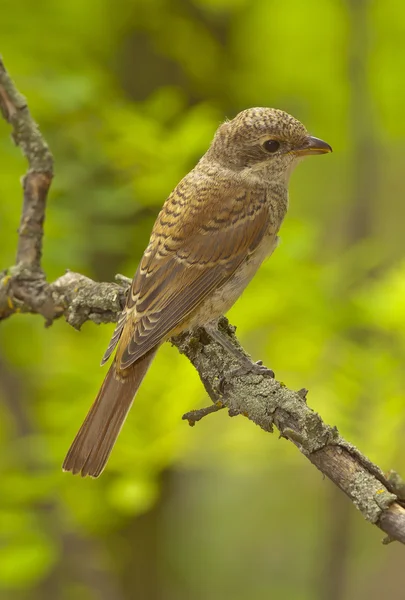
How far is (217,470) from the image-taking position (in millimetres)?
6340

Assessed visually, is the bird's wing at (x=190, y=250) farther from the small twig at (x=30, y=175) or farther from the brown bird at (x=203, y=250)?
the small twig at (x=30, y=175)

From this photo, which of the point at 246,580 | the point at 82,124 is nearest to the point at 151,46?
the point at 82,124

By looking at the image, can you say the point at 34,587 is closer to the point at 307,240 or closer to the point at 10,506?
the point at 10,506

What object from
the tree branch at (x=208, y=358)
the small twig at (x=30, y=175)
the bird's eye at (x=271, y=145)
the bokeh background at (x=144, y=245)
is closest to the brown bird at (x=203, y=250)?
the bird's eye at (x=271, y=145)

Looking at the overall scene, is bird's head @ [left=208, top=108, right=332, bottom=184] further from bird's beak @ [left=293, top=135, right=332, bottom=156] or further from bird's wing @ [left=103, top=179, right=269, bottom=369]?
bird's wing @ [left=103, top=179, right=269, bottom=369]

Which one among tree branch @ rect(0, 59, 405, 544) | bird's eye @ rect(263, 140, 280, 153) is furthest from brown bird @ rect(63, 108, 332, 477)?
tree branch @ rect(0, 59, 405, 544)

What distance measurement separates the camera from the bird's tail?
273 centimetres

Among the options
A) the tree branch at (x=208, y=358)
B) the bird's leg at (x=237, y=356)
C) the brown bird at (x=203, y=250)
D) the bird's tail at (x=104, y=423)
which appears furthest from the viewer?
the brown bird at (x=203, y=250)

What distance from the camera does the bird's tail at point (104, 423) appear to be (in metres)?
2.73

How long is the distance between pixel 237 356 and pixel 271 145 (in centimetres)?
95

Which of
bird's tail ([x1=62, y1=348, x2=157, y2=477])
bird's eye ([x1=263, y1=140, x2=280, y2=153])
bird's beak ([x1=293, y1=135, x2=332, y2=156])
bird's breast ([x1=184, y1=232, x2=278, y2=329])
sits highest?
bird's eye ([x1=263, y1=140, x2=280, y2=153])

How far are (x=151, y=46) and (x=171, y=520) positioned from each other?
9.39ft

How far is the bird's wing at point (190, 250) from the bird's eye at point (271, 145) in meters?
0.20

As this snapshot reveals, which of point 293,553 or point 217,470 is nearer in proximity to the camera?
point 217,470
